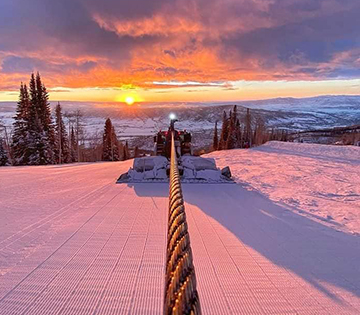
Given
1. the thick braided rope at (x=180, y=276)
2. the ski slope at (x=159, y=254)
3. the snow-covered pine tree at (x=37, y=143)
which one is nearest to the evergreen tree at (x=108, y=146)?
the snow-covered pine tree at (x=37, y=143)

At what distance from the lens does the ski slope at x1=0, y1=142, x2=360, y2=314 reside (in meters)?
2.42

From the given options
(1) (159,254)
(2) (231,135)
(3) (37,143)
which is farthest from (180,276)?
(2) (231,135)

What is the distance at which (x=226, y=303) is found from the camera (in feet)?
7.87

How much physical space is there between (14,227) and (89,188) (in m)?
3.30

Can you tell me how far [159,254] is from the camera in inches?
132

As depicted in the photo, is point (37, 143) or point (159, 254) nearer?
point (159, 254)

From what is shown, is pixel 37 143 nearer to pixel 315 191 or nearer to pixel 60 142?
pixel 60 142

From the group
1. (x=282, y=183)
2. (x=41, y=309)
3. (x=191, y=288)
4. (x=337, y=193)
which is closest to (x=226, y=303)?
(x=41, y=309)

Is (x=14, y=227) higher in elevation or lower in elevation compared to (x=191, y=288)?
lower

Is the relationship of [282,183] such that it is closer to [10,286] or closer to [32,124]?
[10,286]

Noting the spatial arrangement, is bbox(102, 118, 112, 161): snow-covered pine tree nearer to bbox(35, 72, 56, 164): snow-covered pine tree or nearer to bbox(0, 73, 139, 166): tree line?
Result: bbox(0, 73, 139, 166): tree line

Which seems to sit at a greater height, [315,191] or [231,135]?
[231,135]

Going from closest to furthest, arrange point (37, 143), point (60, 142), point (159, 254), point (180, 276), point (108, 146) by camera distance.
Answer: point (180, 276) < point (159, 254) < point (37, 143) < point (60, 142) < point (108, 146)

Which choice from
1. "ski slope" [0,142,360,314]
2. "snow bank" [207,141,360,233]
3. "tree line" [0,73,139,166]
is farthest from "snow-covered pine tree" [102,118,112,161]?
"ski slope" [0,142,360,314]
